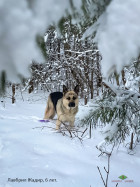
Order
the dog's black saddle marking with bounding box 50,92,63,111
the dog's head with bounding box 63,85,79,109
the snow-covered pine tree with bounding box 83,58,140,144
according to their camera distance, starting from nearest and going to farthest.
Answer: the snow-covered pine tree with bounding box 83,58,140,144
the dog's head with bounding box 63,85,79,109
the dog's black saddle marking with bounding box 50,92,63,111

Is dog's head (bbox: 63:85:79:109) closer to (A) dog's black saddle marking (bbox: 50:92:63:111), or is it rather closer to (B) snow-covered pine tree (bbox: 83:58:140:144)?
(A) dog's black saddle marking (bbox: 50:92:63:111)

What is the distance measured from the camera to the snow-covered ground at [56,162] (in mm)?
1635

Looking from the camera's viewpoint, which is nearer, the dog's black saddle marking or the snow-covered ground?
the snow-covered ground

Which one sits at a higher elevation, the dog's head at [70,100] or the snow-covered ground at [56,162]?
the dog's head at [70,100]

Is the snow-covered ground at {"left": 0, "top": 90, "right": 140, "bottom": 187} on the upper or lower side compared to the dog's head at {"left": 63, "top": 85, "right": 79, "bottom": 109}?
lower

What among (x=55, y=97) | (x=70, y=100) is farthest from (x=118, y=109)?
(x=55, y=97)

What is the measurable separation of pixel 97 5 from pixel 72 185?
62.2 inches

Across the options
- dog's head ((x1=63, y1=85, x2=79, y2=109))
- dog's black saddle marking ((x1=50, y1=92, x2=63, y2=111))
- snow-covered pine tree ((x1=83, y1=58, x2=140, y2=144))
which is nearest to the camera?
snow-covered pine tree ((x1=83, y1=58, x2=140, y2=144))

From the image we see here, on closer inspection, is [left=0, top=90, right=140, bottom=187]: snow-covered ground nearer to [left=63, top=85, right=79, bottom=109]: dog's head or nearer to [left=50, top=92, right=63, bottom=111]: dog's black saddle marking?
[left=63, top=85, right=79, bottom=109]: dog's head

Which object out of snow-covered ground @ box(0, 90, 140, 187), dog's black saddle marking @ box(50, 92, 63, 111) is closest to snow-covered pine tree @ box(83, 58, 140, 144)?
snow-covered ground @ box(0, 90, 140, 187)

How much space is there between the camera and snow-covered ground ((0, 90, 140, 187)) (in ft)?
5.36

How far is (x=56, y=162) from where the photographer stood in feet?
6.56

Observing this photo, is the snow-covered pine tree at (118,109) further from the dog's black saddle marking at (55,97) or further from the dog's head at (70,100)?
the dog's black saddle marking at (55,97)

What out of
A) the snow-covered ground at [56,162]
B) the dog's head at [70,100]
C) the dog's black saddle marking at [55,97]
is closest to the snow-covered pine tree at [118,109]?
the snow-covered ground at [56,162]
